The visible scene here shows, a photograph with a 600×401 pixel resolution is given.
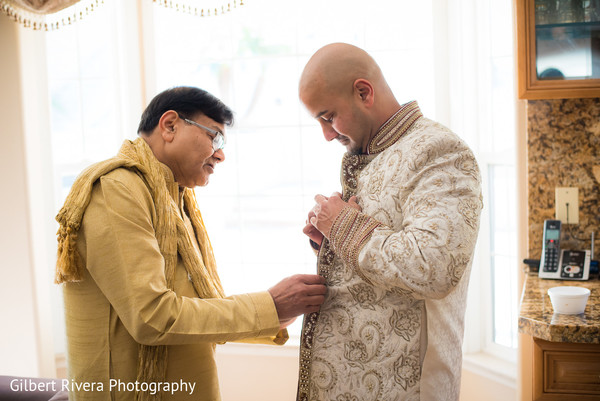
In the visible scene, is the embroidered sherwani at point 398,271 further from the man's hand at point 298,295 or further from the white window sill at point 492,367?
the white window sill at point 492,367

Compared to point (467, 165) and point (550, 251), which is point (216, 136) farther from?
point (550, 251)

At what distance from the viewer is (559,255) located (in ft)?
8.04

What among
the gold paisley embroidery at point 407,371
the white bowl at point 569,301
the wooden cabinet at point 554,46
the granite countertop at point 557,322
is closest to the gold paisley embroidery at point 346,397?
the gold paisley embroidery at point 407,371

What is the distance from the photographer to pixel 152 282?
1507 millimetres

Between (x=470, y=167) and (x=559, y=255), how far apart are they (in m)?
1.31

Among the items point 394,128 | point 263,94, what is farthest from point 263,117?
point 394,128

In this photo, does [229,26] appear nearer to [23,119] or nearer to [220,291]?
[23,119]

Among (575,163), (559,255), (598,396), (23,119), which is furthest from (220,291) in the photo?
(23,119)

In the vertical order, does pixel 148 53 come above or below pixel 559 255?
above

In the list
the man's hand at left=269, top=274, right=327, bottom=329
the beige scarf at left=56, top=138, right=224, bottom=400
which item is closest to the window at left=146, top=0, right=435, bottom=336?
the beige scarf at left=56, top=138, right=224, bottom=400

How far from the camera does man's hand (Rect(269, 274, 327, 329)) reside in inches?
61.8

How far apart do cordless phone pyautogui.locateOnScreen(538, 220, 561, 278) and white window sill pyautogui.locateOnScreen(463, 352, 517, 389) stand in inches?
29.2

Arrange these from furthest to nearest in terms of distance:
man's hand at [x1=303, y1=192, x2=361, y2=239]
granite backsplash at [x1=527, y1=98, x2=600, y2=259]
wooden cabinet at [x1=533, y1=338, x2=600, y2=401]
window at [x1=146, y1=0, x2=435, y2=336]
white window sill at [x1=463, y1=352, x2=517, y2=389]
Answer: window at [x1=146, y1=0, x2=435, y2=336]
white window sill at [x1=463, y1=352, x2=517, y2=389]
granite backsplash at [x1=527, y1=98, x2=600, y2=259]
wooden cabinet at [x1=533, y1=338, x2=600, y2=401]
man's hand at [x1=303, y1=192, x2=361, y2=239]

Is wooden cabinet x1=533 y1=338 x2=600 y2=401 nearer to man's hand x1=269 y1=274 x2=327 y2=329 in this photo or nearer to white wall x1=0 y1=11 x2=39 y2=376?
man's hand x1=269 y1=274 x2=327 y2=329
